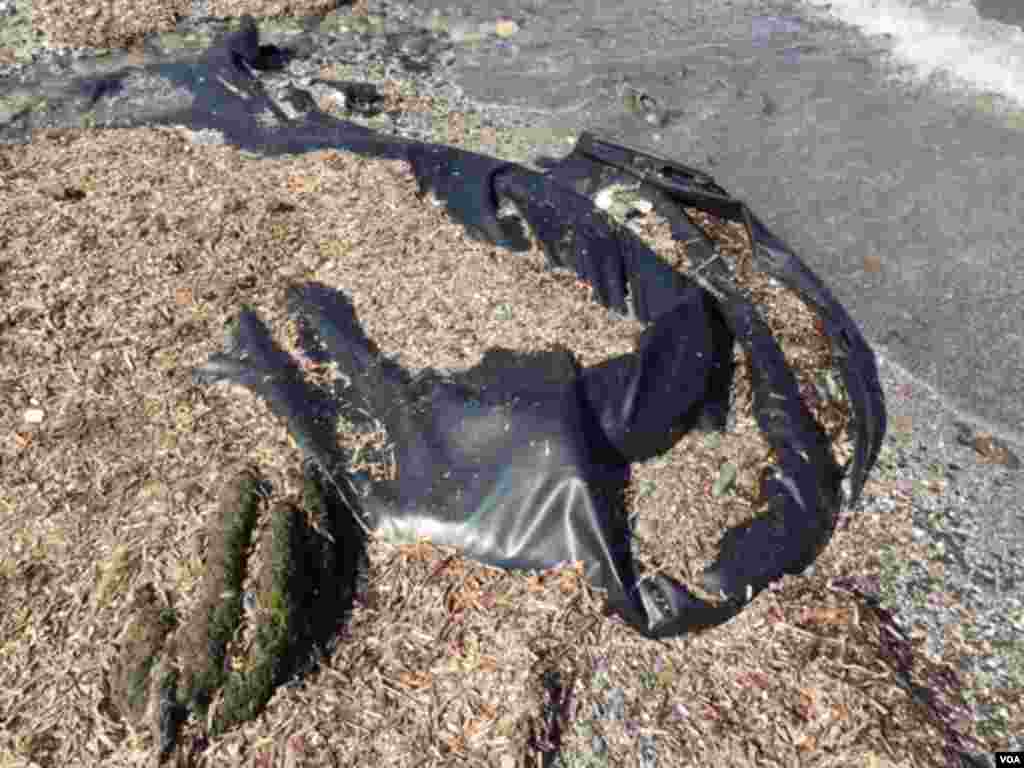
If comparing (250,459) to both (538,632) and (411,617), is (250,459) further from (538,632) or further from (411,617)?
(538,632)

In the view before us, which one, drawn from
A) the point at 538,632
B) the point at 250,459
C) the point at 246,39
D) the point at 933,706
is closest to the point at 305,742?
the point at 538,632

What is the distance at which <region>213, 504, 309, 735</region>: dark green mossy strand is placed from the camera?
2559 millimetres

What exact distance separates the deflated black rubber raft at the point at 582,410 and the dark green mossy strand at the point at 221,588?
1.02 feet

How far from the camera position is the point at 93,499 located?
3.02 metres

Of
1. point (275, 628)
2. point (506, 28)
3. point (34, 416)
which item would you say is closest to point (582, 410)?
point (275, 628)

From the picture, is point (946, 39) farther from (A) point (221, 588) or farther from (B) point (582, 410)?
(A) point (221, 588)

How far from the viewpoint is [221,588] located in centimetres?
267

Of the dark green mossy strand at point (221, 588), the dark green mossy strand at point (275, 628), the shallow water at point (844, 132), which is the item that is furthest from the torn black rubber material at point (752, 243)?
the dark green mossy strand at point (221, 588)

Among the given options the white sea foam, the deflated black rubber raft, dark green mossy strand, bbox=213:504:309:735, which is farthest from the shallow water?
dark green mossy strand, bbox=213:504:309:735

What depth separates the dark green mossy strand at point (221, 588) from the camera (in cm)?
253

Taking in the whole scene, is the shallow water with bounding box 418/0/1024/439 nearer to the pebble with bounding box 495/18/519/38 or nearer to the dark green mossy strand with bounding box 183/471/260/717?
the pebble with bounding box 495/18/519/38

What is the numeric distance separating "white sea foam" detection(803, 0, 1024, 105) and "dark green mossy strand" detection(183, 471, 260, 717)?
563 centimetres

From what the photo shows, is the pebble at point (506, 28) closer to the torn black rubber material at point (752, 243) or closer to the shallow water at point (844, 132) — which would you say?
the shallow water at point (844, 132)

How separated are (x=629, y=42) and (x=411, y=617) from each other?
500 cm
